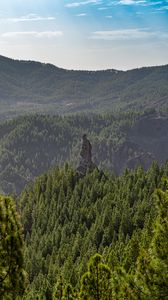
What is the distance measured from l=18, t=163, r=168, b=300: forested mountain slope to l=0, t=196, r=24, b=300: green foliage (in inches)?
1728

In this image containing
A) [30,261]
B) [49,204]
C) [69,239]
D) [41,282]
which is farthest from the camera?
[49,204]

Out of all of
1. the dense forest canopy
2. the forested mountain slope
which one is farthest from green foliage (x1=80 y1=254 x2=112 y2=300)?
the forested mountain slope

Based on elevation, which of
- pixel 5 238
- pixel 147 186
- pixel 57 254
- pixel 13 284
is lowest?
pixel 57 254

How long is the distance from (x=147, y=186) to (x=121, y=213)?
74.0ft

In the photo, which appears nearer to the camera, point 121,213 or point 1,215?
point 1,215

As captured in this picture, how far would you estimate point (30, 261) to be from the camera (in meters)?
120

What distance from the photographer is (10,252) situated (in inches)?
867

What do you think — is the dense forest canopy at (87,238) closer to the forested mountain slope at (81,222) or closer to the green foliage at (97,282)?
the green foliage at (97,282)

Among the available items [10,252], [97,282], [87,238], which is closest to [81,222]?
[87,238]

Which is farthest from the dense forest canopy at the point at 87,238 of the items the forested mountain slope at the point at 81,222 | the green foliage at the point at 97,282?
the forested mountain slope at the point at 81,222

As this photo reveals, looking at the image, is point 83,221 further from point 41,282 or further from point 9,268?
point 9,268

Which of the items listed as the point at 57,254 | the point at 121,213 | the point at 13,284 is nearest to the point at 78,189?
the point at 121,213

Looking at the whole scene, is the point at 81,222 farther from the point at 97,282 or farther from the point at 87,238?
the point at 97,282

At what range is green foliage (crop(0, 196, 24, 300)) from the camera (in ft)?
71.1
